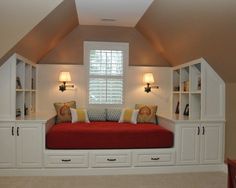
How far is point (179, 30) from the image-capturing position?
3.93 meters

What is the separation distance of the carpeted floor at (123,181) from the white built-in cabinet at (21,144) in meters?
0.23

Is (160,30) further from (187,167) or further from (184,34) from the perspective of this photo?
(187,167)

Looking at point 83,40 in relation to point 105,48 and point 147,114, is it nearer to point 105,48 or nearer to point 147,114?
point 105,48

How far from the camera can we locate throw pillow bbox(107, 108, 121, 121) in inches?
203

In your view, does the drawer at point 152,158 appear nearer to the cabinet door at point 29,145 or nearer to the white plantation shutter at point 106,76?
the cabinet door at point 29,145

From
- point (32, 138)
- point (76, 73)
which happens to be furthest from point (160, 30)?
point (32, 138)

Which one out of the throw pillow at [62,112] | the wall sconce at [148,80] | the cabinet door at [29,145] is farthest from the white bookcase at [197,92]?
the cabinet door at [29,145]

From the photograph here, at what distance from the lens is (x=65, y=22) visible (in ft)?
14.4

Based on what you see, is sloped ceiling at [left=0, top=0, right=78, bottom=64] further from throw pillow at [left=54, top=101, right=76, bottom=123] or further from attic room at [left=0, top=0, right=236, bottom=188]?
throw pillow at [left=54, top=101, right=76, bottom=123]

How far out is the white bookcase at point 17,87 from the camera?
3.86 m

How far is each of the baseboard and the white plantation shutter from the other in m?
1.79

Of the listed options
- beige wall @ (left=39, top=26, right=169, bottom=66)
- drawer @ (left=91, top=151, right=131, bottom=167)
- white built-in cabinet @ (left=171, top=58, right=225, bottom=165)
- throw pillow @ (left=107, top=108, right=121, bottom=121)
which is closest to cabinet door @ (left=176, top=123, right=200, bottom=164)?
white built-in cabinet @ (left=171, top=58, right=225, bottom=165)

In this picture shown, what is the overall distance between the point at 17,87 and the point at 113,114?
6.28ft

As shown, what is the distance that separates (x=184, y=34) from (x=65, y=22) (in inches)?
79.1
